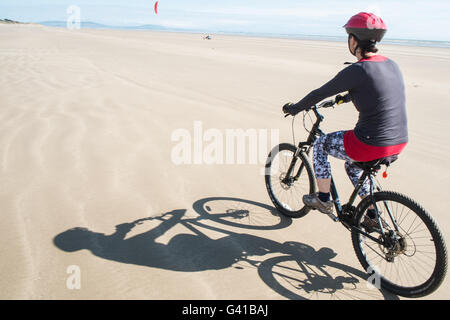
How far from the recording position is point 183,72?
13266 millimetres

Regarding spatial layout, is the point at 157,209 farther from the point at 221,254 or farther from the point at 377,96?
the point at 377,96

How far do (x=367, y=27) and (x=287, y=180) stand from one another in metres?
1.68

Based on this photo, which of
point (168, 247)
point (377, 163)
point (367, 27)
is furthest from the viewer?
point (168, 247)

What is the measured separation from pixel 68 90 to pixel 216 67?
7.70 metres

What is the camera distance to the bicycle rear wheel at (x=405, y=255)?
2.31m

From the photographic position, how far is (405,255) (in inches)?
112

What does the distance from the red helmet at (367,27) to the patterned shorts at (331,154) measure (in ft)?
2.57

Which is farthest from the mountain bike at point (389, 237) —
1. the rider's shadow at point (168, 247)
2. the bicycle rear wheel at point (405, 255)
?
the rider's shadow at point (168, 247)

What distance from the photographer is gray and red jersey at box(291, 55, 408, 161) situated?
2.43m

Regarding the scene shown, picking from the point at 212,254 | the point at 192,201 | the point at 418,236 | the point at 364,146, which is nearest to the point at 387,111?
the point at 364,146

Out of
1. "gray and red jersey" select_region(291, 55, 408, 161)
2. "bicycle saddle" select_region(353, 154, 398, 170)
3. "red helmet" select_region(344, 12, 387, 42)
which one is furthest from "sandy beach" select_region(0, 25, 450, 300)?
"red helmet" select_region(344, 12, 387, 42)

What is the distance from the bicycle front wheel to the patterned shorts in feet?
0.93

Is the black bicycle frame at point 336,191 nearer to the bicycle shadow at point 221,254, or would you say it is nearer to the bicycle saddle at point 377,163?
the bicycle saddle at point 377,163

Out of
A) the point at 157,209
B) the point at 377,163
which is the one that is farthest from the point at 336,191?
the point at 157,209
